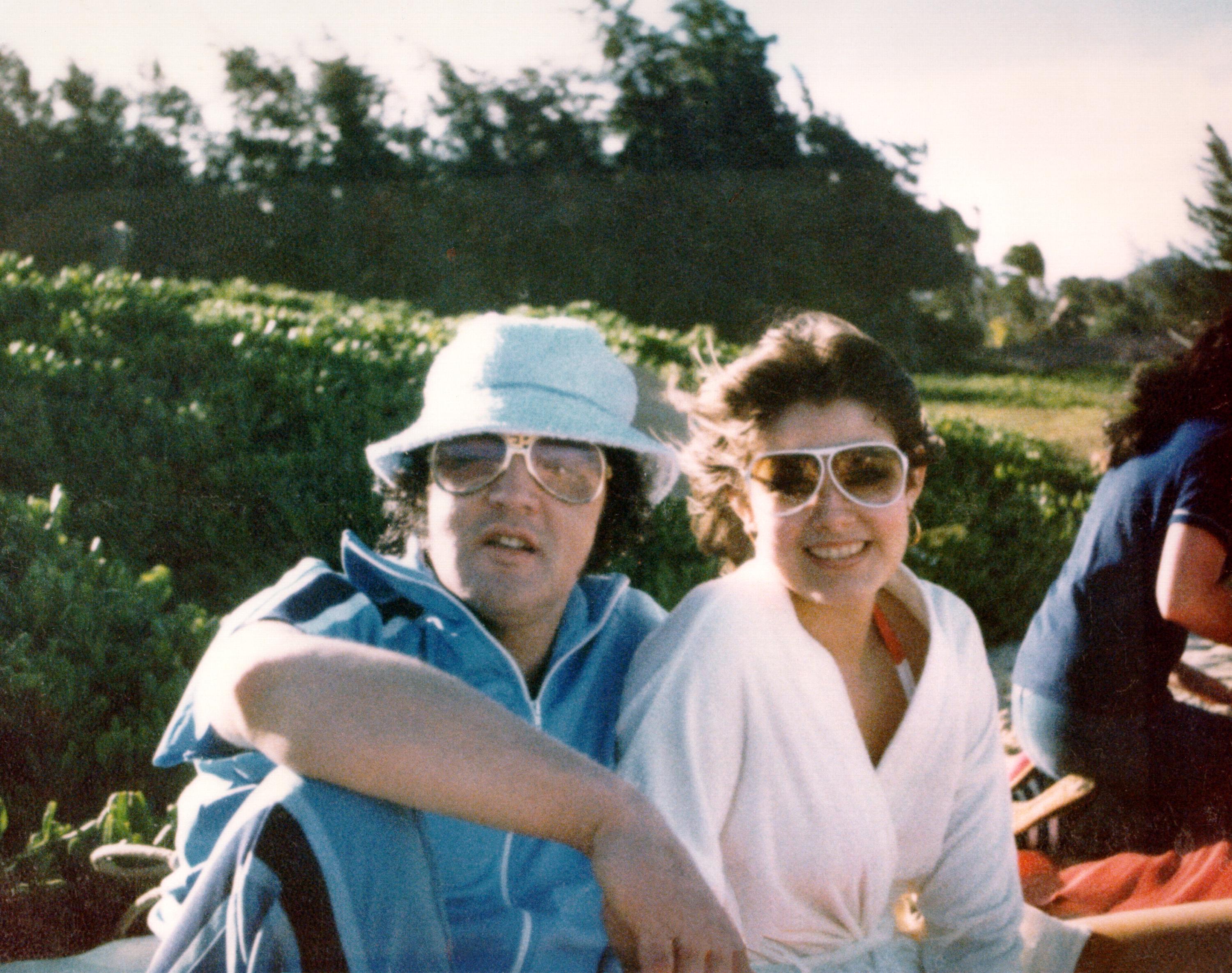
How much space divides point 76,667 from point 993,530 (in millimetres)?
5018

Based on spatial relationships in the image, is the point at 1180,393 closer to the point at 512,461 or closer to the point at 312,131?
the point at 512,461

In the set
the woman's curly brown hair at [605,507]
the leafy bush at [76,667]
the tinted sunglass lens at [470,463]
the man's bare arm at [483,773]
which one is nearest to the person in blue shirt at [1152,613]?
the woman's curly brown hair at [605,507]

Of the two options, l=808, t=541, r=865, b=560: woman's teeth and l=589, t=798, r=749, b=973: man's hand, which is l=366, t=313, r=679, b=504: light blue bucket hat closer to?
l=808, t=541, r=865, b=560: woman's teeth

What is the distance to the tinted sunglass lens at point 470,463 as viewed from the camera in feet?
6.19

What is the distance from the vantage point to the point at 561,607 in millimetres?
1997

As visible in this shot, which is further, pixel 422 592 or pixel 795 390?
pixel 795 390

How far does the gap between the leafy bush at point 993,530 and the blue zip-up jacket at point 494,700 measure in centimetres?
374

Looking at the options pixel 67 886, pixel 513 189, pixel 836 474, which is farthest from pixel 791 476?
pixel 513 189

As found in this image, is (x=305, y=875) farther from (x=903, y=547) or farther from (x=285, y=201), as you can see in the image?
(x=285, y=201)

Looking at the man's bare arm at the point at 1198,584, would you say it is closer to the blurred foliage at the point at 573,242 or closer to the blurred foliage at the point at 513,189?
the blurred foliage at the point at 513,189

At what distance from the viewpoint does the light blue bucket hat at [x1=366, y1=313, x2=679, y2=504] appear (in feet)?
6.19

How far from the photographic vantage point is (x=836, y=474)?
1.89m

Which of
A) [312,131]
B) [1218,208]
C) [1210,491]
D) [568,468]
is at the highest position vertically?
[312,131]

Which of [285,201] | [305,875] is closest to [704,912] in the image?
[305,875]
